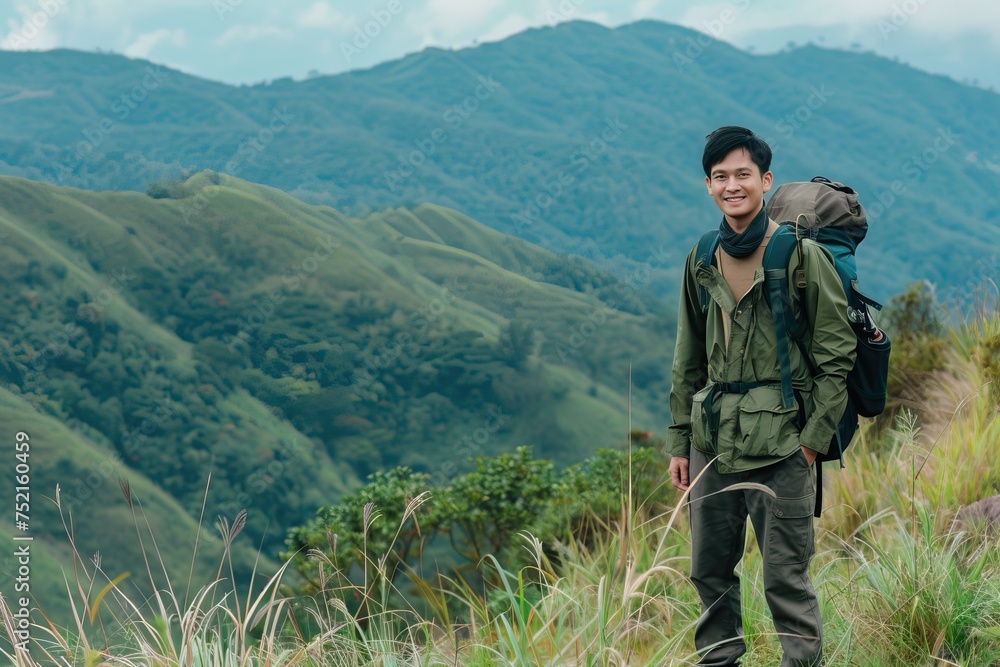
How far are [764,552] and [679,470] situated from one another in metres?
0.38

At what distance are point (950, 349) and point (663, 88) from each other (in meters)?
158

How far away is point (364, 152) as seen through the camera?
3285 inches

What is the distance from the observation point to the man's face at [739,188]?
8.20 feet

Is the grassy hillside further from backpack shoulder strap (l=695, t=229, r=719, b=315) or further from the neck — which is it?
the neck

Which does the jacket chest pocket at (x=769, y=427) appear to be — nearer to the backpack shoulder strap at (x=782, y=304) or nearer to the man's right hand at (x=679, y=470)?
the backpack shoulder strap at (x=782, y=304)

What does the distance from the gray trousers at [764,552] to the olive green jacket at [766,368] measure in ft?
0.26

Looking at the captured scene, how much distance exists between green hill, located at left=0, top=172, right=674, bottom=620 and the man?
993 inches

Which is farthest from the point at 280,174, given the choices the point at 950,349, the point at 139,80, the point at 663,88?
the point at 663,88

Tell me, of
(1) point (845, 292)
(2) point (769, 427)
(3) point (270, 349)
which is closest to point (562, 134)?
(3) point (270, 349)

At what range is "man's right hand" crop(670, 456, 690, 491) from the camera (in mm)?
2768

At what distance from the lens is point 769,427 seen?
2.45m

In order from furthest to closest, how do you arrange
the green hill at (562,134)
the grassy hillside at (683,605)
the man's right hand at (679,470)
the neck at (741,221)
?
the green hill at (562,134) < the man's right hand at (679,470) < the neck at (741,221) < the grassy hillside at (683,605)

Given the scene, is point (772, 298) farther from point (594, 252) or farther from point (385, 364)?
point (594, 252)

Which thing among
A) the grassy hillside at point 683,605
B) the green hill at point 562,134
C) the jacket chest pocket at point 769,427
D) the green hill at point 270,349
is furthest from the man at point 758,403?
the green hill at point 270,349
